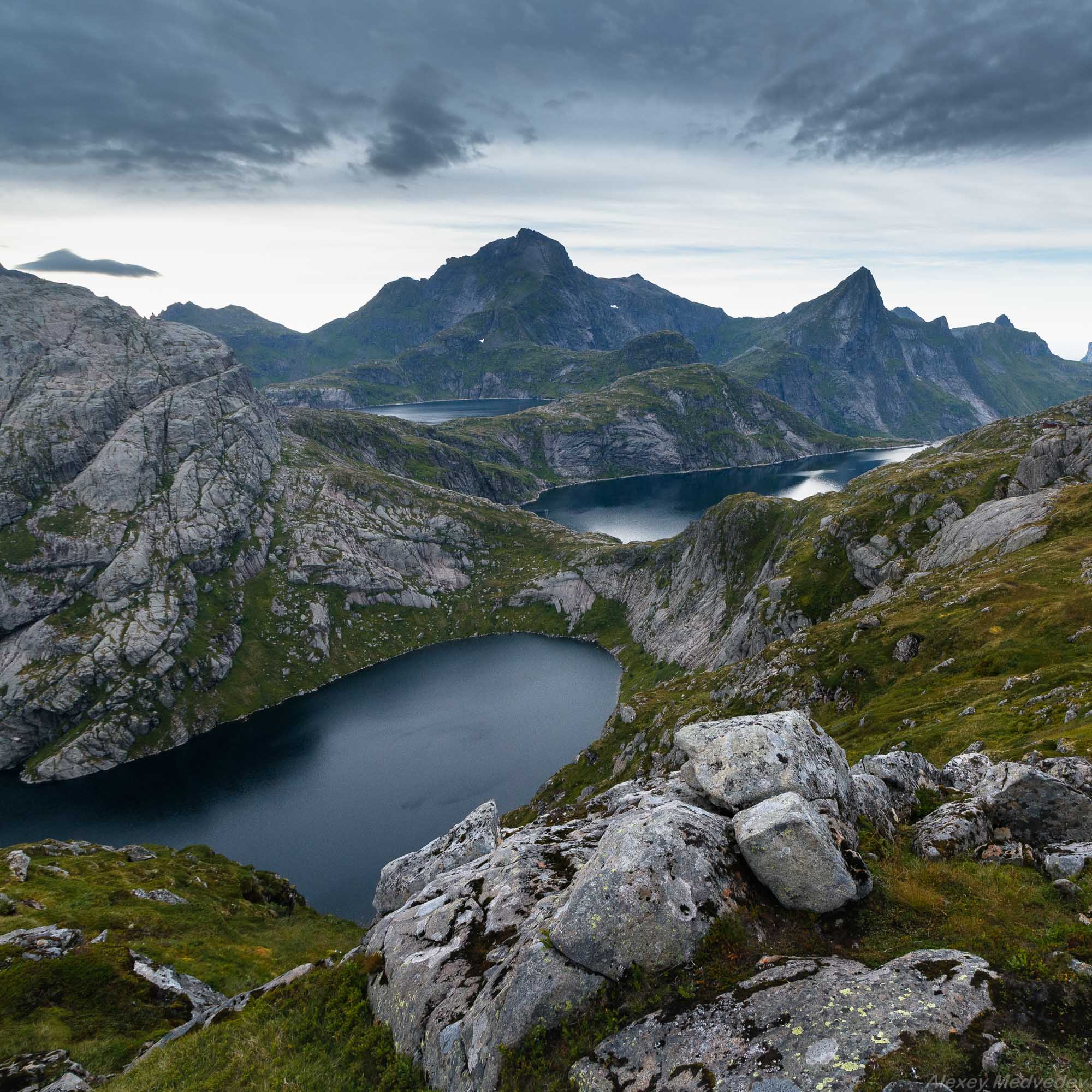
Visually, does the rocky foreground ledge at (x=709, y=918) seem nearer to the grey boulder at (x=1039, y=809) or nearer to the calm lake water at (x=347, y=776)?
the grey boulder at (x=1039, y=809)

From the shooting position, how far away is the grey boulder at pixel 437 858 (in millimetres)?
28891

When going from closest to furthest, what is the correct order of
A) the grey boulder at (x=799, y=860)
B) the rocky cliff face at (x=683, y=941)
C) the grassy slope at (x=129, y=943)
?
the rocky cliff face at (x=683, y=941) → the grey boulder at (x=799, y=860) → the grassy slope at (x=129, y=943)

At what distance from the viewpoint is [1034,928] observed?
1355 cm

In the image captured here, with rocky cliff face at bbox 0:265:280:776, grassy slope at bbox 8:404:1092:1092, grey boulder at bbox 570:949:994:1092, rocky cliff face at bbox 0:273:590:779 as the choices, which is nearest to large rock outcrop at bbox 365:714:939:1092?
grey boulder at bbox 570:949:994:1092

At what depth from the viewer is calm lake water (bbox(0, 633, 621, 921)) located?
313 feet

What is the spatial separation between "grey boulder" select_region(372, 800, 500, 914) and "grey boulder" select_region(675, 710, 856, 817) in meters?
12.4

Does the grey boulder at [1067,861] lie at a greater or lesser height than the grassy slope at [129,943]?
greater

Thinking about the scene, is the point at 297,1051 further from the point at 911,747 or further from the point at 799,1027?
the point at 911,747

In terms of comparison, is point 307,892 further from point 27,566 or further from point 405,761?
point 27,566

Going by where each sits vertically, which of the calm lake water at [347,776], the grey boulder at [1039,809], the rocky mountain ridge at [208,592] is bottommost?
the calm lake water at [347,776]

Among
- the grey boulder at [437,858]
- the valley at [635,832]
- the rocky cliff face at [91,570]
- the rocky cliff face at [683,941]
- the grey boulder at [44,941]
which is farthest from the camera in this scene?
the rocky cliff face at [91,570]

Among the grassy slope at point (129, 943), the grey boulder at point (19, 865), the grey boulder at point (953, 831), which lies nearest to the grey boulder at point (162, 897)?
the grassy slope at point (129, 943)

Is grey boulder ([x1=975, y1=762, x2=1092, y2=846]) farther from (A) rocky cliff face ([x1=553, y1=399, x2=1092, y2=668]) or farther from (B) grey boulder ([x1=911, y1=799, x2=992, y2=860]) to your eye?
(A) rocky cliff face ([x1=553, y1=399, x2=1092, y2=668])

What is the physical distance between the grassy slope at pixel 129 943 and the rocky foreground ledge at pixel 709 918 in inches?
523
